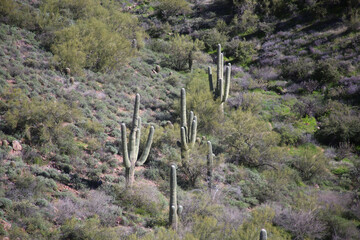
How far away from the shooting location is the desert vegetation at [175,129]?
375 inches

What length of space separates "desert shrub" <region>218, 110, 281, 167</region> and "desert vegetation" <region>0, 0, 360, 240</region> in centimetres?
6

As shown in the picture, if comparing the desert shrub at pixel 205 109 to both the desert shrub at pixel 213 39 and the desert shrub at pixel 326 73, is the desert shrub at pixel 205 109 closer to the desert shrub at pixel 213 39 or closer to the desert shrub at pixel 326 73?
the desert shrub at pixel 326 73

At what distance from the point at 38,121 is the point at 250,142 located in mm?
9749

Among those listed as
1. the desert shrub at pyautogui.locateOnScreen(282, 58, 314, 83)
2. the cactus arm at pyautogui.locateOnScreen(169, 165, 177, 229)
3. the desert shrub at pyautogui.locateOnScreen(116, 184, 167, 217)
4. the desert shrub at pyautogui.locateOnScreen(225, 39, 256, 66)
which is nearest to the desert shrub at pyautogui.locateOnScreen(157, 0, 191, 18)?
the desert shrub at pyautogui.locateOnScreen(225, 39, 256, 66)

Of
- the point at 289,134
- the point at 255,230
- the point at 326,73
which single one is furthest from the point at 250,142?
the point at 326,73

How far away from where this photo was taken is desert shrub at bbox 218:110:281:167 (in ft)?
49.3

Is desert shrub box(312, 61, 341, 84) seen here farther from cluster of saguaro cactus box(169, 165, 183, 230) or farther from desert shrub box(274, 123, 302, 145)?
cluster of saguaro cactus box(169, 165, 183, 230)

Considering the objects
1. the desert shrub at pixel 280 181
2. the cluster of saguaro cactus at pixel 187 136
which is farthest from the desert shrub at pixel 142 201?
the desert shrub at pixel 280 181

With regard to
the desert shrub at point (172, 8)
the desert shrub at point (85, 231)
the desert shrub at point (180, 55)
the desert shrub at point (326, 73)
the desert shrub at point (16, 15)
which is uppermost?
the desert shrub at point (172, 8)

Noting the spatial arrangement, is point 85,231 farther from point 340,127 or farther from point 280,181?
point 340,127

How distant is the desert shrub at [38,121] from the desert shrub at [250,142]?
25.2ft

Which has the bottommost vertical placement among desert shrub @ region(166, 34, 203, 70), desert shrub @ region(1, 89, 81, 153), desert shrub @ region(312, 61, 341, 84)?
desert shrub @ region(1, 89, 81, 153)

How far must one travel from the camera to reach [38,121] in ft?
38.7

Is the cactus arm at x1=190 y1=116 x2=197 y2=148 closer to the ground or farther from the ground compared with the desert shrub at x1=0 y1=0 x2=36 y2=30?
closer to the ground
